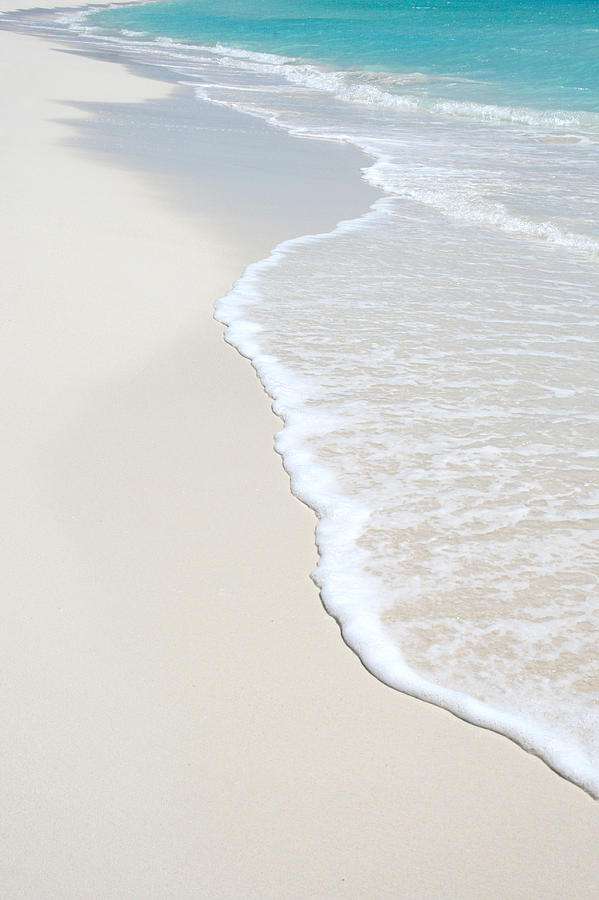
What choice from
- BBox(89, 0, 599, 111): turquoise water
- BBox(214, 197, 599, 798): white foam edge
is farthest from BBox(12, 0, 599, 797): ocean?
BBox(89, 0, 599, 111): turquoise water

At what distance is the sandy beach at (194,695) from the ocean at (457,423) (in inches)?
5.1

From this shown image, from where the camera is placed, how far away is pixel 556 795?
73.2 inches

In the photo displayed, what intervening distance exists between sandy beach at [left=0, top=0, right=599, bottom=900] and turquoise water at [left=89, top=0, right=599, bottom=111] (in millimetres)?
15340

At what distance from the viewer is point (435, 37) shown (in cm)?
3161

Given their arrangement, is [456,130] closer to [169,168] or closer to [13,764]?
[169,168]

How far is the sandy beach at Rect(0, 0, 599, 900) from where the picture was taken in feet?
5.53

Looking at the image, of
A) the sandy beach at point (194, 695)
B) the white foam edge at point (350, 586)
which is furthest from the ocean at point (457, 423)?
the sandy beach at point (194, 695)

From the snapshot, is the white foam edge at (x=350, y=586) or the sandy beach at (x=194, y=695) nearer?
the sandy beach at (x=194, y=695)

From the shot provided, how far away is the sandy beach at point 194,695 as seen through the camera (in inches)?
66.3

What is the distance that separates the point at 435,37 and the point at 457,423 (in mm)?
32398

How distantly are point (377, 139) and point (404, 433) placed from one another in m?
9.32

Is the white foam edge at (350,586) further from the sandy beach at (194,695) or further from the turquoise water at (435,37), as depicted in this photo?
the turquoise water at (435,37)

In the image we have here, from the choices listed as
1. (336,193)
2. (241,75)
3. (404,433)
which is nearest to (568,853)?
(404,433)

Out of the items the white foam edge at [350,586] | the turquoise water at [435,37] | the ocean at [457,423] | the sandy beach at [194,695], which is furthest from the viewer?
the turquoise water at [435,37]
